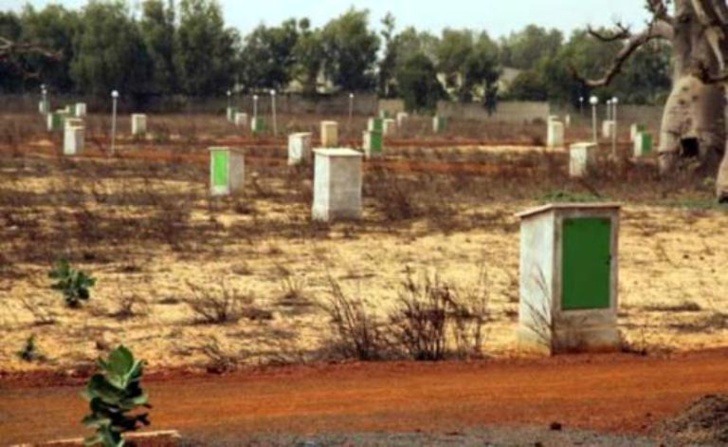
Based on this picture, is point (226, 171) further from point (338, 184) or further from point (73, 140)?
point (73, 140)

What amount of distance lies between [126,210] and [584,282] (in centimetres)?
1582

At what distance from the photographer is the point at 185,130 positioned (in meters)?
63.8

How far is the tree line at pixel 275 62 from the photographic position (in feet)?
295

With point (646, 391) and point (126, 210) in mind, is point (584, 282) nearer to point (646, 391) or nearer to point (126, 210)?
point (646, 391)

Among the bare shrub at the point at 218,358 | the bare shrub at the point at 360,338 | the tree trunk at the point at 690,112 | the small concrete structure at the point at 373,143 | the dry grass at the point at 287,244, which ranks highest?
the tree trunk at the point at 690,112

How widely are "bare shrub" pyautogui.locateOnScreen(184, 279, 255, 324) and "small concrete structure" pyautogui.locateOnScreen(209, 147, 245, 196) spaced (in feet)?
41.7

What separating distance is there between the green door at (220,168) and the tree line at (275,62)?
56803 millimetres

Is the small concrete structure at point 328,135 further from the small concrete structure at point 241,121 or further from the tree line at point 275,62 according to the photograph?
the tree line at point 275,62

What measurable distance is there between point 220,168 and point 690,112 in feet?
38.5

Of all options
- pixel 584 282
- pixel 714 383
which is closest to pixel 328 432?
pixel 714 383

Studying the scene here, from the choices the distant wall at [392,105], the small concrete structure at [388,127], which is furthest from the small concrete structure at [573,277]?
the distant wall at [392,105]

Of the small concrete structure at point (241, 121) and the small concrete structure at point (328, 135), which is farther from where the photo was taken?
the small concrete structure at point (241, 121)

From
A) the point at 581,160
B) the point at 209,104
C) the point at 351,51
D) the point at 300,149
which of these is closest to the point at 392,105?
the point at 351,51

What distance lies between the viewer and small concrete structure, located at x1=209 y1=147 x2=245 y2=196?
29172 mm
